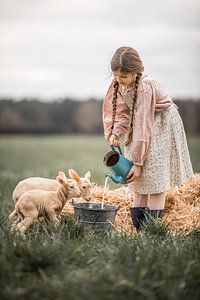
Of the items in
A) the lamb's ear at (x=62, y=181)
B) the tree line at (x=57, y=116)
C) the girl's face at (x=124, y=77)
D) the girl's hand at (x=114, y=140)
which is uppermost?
the girl's face at (x=124, y=77)

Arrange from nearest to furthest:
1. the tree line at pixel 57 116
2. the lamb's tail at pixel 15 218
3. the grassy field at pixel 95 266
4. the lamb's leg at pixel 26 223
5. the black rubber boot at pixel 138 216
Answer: the grassy field at pixel 95 266
the lamb's leg at pixel 26 223
the lamb's tail at pixel 15 218
the black rubber boot at pixel 138 216
the tree line at pixel 57 116

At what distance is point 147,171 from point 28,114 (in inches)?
1048

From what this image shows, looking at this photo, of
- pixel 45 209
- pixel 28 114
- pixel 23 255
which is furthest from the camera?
pixel 28 114

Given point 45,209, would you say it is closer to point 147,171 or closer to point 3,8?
point 147,171

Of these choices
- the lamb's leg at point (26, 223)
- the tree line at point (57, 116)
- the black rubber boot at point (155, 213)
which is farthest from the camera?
the tree line at point (57, 116)

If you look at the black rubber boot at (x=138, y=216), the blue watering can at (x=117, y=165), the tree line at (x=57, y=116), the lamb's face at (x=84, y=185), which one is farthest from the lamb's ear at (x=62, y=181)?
the tree line at (x=57, y=116)

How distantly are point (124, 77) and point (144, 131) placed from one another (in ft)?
1.79

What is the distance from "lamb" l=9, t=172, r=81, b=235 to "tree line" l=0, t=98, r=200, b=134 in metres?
23.8

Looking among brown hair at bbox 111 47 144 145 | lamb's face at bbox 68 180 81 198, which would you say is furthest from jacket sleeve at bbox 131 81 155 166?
lamb's face at bbox 68 180 81 198

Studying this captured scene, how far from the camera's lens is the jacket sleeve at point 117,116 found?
217 inches

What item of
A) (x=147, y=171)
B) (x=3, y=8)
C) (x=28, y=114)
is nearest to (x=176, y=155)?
(x=147, y=171)

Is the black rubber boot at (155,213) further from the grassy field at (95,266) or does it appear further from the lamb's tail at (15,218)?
the lamb's tail at (15,218)

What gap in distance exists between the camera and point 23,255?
3674 millimetres

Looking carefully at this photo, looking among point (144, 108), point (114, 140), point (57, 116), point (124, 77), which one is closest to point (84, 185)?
point (114, 140)
